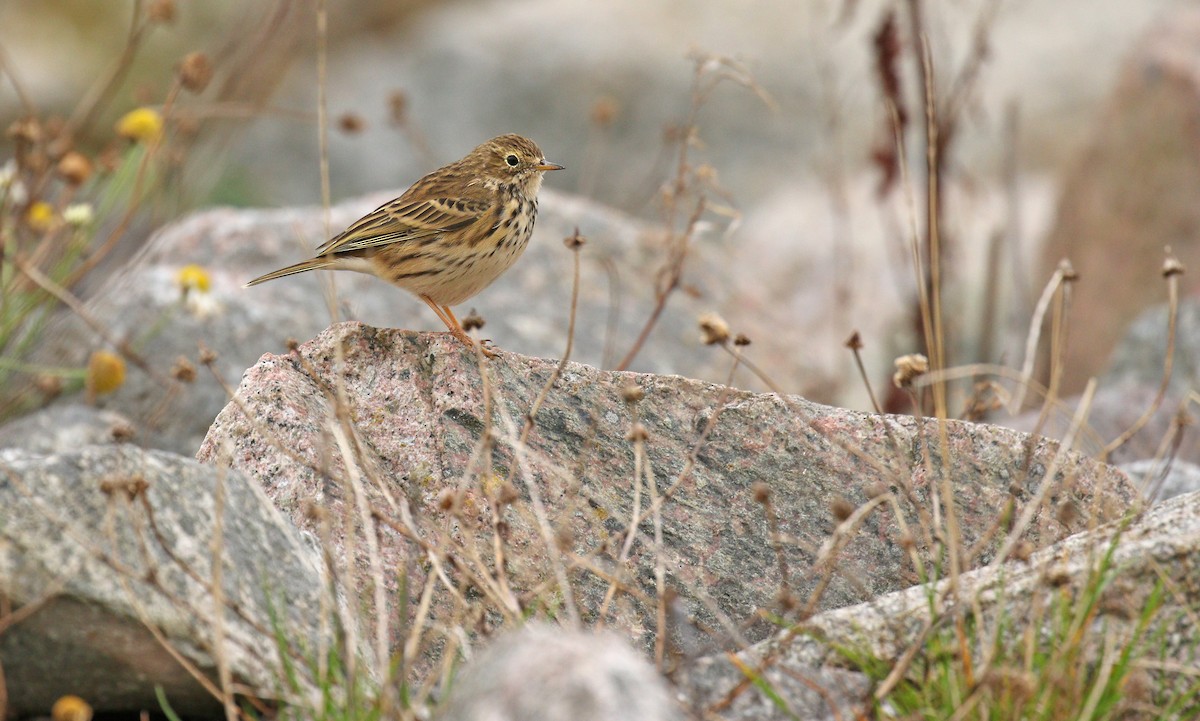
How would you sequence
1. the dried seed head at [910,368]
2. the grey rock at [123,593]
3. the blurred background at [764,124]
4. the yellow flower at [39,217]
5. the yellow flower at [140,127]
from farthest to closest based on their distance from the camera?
the blurred background at [764,124] < the yellow flower at [39,217] < the yellow flower at [140,127] < the dried seed head at [910,368] < the grey rock at [123,593]

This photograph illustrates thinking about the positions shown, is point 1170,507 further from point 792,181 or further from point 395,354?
point 792,181

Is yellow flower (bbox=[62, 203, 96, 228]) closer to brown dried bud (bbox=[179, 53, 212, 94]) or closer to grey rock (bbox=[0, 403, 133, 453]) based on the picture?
brown dried bud (bbox=[179, 53, 212, 94])

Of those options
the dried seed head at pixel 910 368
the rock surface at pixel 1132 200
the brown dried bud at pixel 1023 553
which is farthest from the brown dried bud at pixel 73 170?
the rock surface at pixel 1132 200

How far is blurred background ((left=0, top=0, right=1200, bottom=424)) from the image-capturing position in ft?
29.5

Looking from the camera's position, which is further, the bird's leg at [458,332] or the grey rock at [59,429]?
the grey rock at [59,429]

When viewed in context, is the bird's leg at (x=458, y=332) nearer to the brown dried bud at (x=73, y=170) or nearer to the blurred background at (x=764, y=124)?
the brown dried bud at (x=73, y=170)

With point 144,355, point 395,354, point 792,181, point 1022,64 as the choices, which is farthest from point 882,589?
point 1022,64

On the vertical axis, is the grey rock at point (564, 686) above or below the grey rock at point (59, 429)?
below

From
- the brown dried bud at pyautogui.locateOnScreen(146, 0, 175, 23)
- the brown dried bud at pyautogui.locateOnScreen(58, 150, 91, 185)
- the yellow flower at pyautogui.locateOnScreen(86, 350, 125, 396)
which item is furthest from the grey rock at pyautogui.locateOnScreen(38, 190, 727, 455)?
the yellow flower at pyautogui.locateOnScreen(86, 350, 125, 396)

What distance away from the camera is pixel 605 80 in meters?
13.1

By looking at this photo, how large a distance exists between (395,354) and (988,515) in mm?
2028

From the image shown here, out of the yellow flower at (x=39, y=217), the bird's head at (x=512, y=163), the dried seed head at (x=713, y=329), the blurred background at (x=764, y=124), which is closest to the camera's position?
the dried seed head at (x=713, y=329)

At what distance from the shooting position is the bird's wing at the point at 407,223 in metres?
5.07

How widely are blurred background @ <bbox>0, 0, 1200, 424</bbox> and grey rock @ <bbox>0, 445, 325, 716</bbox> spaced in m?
5.46
